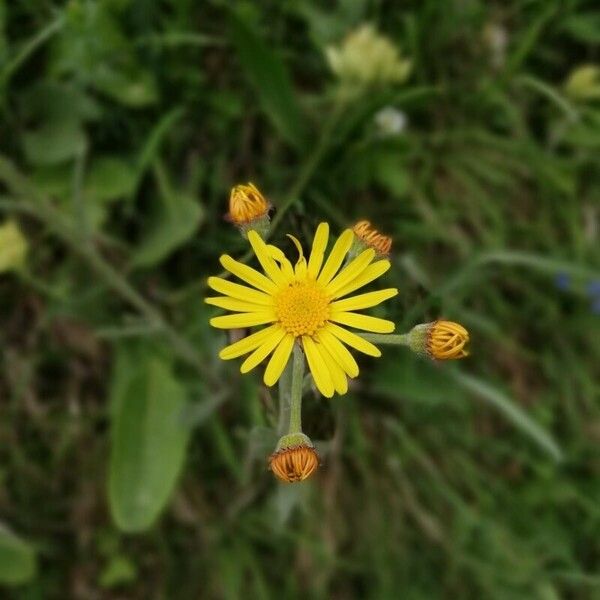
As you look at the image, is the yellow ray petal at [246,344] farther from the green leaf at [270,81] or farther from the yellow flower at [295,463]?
the green leaf at [270,81]

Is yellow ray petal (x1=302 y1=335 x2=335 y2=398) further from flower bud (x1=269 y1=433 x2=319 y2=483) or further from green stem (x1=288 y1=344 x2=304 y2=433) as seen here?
flower bud (x1=269 y1=433 x2=319 y2=483)

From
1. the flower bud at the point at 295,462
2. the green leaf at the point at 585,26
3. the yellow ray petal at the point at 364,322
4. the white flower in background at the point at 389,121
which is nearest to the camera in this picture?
the flower bud at the point at 295,462

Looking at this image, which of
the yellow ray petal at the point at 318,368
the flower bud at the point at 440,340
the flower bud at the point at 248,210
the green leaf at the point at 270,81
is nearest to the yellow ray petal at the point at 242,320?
the yellow ray petal at the point at 318,368

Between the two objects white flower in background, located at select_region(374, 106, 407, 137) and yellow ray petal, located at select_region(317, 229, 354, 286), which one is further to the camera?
white flower in background, located at select_region(374, 106, 407, 137)

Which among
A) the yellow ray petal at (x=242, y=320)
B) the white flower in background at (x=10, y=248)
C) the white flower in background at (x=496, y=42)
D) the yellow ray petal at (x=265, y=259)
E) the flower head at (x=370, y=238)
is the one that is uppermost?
the white flower in background at (x=496, y=42)

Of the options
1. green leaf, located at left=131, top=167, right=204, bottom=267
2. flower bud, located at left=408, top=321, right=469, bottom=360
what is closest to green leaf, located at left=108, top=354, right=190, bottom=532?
green leaf, located at left=131, top=167, right=204, bottom=267

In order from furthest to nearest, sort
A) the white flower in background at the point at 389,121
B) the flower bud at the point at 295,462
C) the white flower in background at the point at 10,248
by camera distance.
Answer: the white flower in background at the point at 389,121 < the white flower in background at the point at 10,248 < the flower bud at the point at 295,462

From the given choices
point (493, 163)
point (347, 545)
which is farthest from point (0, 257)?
point (493, 163)
